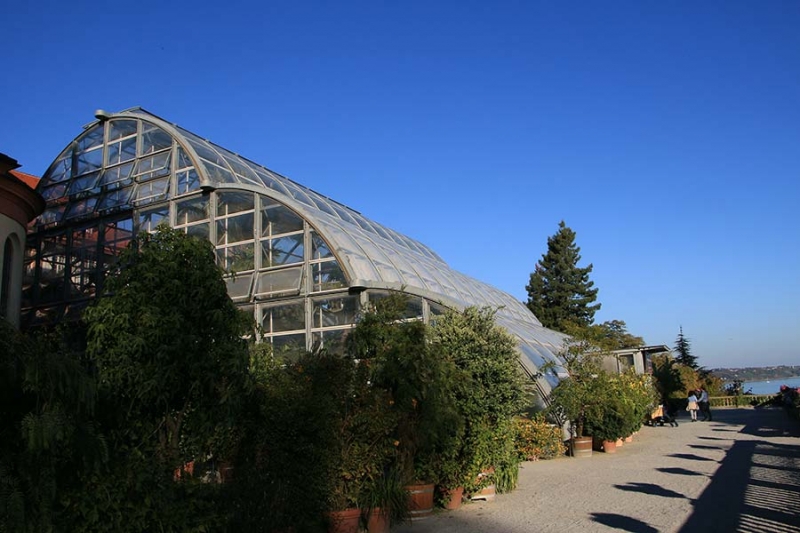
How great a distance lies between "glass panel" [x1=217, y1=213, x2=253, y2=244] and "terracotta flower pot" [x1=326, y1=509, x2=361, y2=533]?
38.0 feet

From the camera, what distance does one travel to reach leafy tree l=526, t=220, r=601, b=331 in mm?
64750

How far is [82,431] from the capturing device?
179 inches

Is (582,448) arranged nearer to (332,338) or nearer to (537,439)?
(537,439)

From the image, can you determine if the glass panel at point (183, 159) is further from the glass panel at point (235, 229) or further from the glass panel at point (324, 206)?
the glass panel at point (324, 206)

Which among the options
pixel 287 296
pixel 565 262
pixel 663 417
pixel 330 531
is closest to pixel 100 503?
pixel 330 531

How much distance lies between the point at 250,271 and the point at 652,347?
2176cm

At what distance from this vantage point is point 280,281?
17.6 metres

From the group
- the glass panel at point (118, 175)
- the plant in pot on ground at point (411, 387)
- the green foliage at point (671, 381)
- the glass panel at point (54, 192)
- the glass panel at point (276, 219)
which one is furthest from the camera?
the green foliage at point (671, 381)

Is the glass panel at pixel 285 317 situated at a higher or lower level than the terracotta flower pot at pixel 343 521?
higher

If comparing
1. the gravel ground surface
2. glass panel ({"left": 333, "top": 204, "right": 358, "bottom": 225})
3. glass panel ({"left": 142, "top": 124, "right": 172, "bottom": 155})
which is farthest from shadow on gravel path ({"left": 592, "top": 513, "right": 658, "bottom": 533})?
glass panel ({"left": 142, "top": 124, "right": 172, "bottom": 155})

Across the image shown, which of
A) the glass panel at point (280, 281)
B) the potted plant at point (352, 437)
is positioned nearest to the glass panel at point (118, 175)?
the glass panel at point (280, 281)

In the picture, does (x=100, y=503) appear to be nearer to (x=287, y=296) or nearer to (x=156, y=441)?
(x=156, y=441)

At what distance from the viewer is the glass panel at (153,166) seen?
1998 cm

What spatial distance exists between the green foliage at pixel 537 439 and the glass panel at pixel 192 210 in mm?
10619
